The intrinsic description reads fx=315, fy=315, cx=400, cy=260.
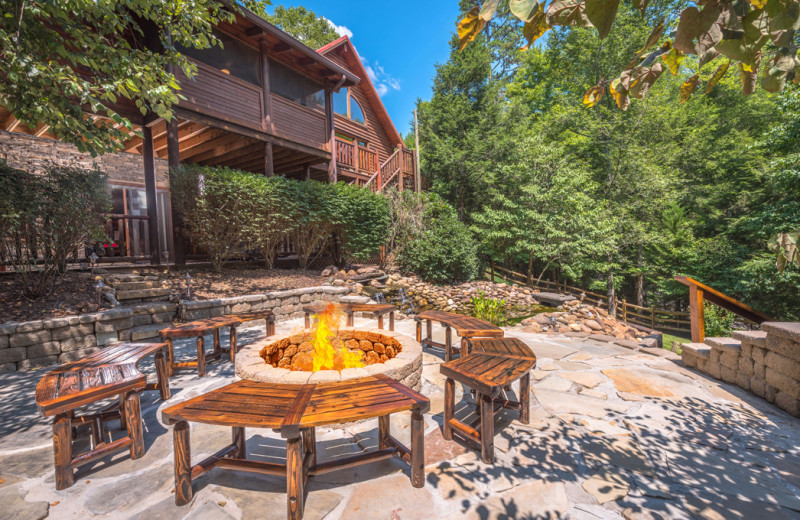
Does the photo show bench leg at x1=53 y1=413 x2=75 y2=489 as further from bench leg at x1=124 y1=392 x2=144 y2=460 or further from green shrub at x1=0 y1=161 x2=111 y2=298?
green shrub at x1=0 y1=161 x2=111 y2=298

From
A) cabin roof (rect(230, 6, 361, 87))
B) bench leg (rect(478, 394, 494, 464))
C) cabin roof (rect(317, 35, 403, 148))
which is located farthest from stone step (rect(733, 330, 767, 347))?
cabin roof (rect(317, 35, 403, 148))

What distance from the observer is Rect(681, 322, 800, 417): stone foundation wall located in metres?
3.06

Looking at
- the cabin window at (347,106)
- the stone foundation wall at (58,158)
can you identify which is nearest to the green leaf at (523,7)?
the stone foundation wall at (58,158)

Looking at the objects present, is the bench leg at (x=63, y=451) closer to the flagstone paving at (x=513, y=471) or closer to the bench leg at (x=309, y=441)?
the flagstone paving at (x=513, y=471)

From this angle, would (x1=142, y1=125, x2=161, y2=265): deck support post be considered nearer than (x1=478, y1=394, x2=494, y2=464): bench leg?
No

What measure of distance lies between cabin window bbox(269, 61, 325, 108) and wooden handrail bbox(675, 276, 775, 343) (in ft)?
36.3

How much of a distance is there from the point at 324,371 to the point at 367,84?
15.3 meters

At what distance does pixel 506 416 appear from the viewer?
298 centimetres

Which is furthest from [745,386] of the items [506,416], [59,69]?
[59,69]

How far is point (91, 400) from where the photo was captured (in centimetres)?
212

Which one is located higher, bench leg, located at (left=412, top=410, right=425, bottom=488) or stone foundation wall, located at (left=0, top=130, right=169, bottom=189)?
stone foundation wall, located at (left=0, top=130, right=169, bottom=189)

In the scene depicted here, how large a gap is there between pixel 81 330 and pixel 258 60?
8251 millimetres

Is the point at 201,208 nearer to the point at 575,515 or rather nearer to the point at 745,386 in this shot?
the point at 575,515

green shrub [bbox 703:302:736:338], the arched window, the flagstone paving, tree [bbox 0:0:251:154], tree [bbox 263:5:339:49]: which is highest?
tree [bbox 263:5:339:49]
